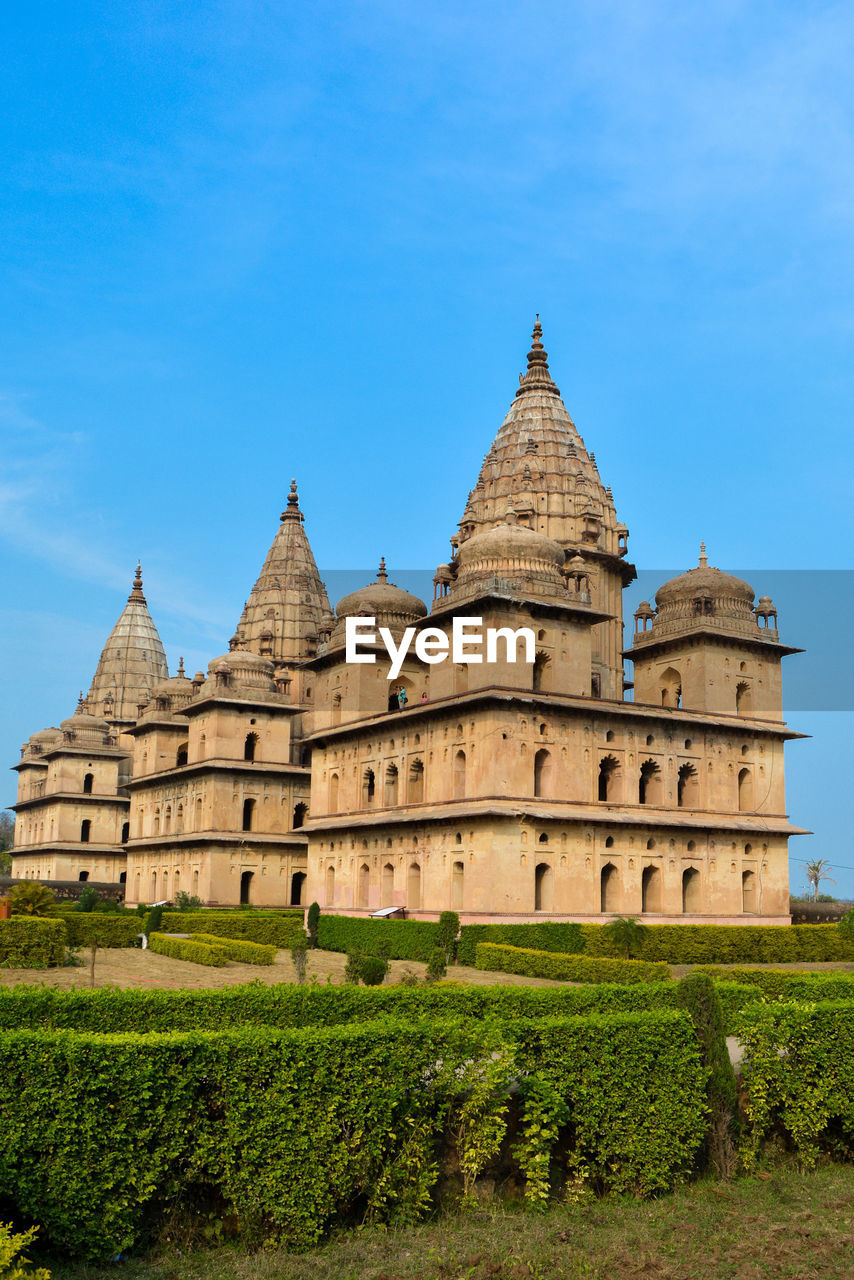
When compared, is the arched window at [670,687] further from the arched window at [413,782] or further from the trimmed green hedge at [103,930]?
the trimmed green hedge at [103,930]

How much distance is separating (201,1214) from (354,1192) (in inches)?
52.6

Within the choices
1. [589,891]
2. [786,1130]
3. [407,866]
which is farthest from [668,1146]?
[407,866]

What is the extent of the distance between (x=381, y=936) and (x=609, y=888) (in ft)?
26.4

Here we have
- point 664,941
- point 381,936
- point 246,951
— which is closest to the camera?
point 664,941

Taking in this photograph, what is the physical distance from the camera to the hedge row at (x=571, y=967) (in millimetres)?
24797

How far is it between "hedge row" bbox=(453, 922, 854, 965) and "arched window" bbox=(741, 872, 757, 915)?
7.57 meters

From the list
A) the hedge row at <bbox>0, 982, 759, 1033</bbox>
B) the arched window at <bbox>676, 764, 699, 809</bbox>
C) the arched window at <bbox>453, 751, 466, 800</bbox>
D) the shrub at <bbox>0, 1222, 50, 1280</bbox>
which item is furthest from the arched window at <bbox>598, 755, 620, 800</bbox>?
the shrub at <bbox>0, 1222, 50, 1280</bbox>

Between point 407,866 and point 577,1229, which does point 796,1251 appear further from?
point 407,866

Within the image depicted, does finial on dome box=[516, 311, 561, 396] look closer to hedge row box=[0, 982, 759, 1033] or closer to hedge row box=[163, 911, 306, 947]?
hedge row box=[163, 911, 306, 947]

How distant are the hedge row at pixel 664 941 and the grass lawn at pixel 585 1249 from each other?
63.2 ft

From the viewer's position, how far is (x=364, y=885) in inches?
1656

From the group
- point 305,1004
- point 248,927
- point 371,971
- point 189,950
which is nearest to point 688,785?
point 248,927

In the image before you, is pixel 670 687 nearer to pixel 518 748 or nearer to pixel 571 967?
pixel 518 748

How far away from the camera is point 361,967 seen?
23.3 metres
